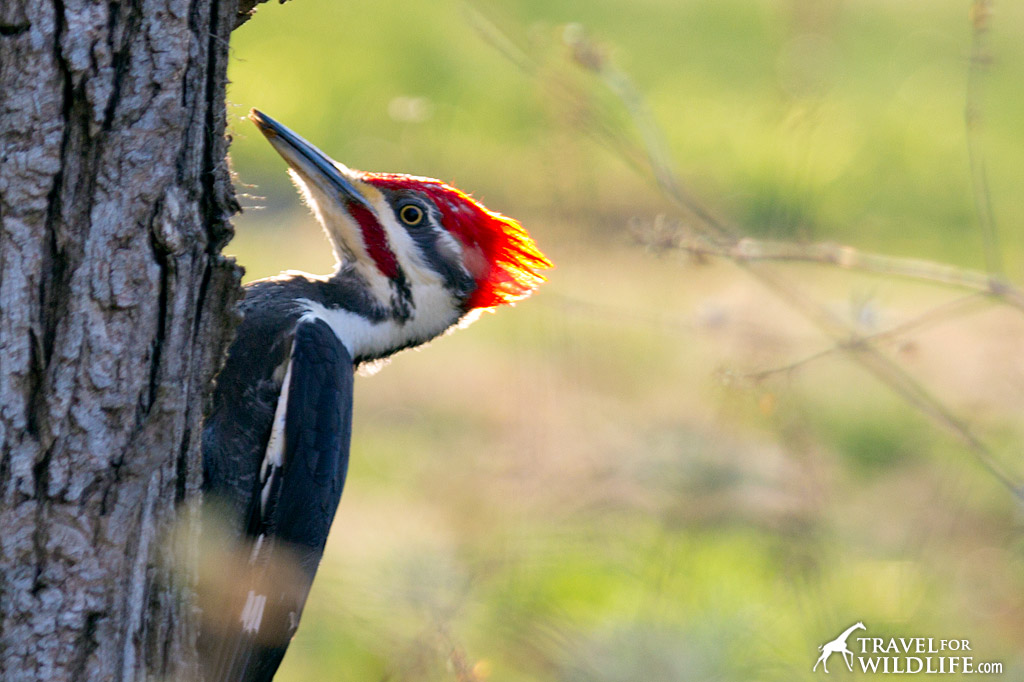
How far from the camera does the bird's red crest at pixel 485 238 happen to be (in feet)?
8.93

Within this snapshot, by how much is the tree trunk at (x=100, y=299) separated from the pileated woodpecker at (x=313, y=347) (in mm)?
451

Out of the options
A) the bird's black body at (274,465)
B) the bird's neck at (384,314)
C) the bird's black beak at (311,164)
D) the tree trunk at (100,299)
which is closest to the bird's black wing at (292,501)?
the bird's black body at (274,465)

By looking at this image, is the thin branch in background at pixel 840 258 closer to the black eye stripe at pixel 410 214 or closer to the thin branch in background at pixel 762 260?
the thin branch in background at pixel 762 260

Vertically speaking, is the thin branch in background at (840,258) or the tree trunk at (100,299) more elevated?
the thin branch in background at (840,258)

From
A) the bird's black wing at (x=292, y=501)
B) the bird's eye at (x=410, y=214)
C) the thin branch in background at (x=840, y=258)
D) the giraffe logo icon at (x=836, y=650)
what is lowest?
the giraffe logo icon at (x=836, y=650)

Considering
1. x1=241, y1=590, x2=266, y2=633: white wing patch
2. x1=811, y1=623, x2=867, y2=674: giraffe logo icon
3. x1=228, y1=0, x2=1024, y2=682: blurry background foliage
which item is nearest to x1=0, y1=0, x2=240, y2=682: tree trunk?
x1=228, y1=0, x2=1024, y2=682: blurry background foliage

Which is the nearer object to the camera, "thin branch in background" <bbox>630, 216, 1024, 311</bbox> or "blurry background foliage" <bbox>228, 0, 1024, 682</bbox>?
"thin branch in background" <bbox>630, 216, 1024, 311</bbox>

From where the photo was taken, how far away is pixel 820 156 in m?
6.43

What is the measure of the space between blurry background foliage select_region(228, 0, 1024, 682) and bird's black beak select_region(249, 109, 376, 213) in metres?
0.11

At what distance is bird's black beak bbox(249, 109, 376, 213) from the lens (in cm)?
253

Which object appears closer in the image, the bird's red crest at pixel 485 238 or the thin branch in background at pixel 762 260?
the thin branch in background at pixel 762 260

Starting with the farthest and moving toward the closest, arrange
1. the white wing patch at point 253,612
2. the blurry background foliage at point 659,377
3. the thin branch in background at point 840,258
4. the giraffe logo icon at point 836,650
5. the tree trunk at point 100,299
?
the blurry background foliage at point 659,377
the giraffe logo icon at point 836,650
the thin branch in background at point 840,258
the white wing patch at point 253,612
the tree trunk at point 100,299

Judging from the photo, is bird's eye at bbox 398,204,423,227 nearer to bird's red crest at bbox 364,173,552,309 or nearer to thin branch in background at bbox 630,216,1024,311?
bird's red crest at bbox 364,173,552,309

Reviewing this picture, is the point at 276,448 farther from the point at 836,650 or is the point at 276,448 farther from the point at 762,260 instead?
the point at 836,650
